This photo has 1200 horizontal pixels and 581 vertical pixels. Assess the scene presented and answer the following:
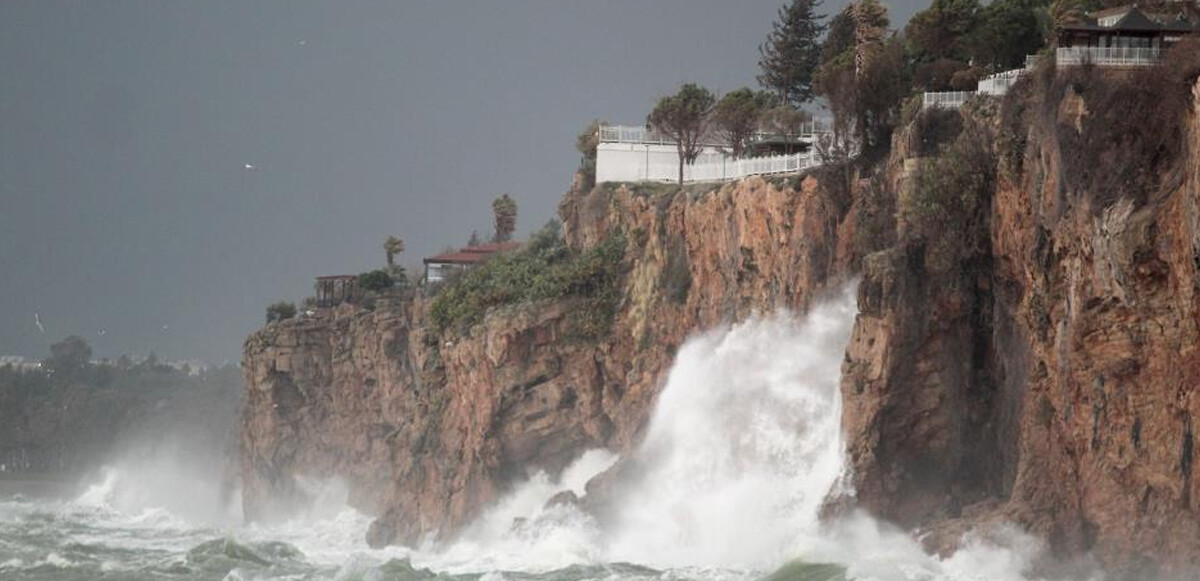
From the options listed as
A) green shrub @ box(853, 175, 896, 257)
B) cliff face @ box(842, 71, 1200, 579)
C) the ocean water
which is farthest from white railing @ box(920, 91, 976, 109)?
the ocean water

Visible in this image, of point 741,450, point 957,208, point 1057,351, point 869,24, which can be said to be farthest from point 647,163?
point 1057,351

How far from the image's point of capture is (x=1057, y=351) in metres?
44.2

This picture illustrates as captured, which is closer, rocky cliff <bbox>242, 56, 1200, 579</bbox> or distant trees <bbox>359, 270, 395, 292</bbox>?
rocky cliff <bbox>242, 56, 1200, 579</bbox>

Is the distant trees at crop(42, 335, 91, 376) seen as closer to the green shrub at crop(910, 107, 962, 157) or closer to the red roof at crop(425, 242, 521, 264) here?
the red roof at crop(425, 242, 521, 264)

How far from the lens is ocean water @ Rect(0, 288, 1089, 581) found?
49156 millimetres

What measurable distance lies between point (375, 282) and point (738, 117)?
24.6 meters

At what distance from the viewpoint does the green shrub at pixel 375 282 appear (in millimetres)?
89750

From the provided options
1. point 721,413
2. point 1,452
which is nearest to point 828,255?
point 721,413

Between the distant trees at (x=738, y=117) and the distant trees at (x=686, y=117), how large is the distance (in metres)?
0.75

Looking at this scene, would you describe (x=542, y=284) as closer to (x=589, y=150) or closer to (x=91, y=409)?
(x=589, y=150)

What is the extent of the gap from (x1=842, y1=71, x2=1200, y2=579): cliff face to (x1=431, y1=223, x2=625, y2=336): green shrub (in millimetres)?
16572

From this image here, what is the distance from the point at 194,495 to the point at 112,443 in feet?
86.6

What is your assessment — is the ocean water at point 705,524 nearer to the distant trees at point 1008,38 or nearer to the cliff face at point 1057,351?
the cliff face at point 1057,351

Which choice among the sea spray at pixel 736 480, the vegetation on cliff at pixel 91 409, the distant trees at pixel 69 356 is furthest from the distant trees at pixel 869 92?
the distant trees at pixel 69 356
